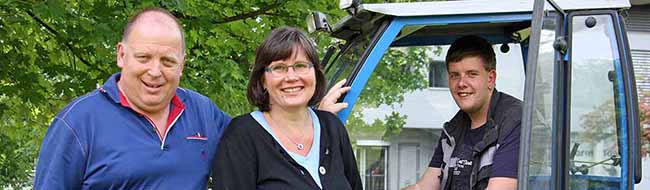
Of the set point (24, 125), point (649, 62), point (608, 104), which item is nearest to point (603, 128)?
point (608, 104)

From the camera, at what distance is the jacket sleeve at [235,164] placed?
2.66 metres

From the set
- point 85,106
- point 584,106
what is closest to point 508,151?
point 584,106

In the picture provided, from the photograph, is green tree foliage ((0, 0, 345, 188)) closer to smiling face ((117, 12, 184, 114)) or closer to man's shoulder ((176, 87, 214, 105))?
→ man's shoulder ((176, 87, 214, 105))

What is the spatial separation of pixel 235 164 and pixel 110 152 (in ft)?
1.37

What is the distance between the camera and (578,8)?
3.16 metres

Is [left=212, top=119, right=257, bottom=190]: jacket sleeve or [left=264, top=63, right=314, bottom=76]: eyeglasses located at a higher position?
[left=264, top=63, right=314, bottom=76]: eyeglasses

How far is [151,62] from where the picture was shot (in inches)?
103

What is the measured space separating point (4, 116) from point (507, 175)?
14.3 ft

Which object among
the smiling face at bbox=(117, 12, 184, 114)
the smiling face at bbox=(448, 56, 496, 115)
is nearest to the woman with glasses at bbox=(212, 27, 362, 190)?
the smiling face at bbox=(117, 12, 184, 114)

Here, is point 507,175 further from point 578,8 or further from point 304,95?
point 304,95

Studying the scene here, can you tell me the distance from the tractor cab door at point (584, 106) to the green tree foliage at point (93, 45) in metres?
2.92

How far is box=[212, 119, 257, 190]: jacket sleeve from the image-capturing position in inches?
105

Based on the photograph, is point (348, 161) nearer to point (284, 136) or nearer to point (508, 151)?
point (284, 136)

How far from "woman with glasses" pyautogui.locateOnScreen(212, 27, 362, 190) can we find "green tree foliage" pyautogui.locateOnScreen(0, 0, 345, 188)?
2.56 m
